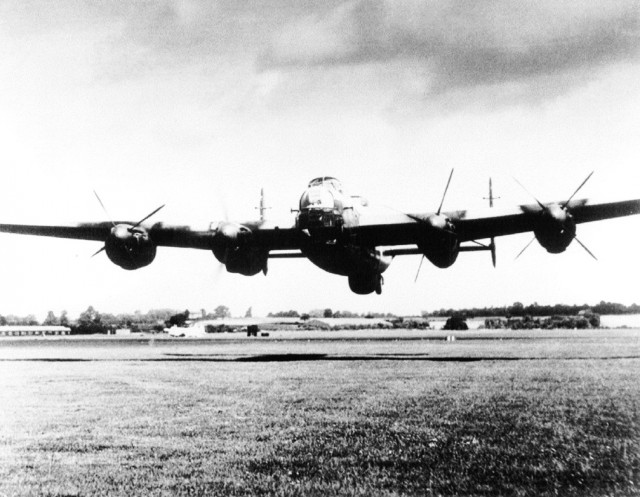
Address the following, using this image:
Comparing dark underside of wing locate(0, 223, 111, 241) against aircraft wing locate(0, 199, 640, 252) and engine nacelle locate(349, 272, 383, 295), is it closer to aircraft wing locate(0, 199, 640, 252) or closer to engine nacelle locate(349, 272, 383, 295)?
aircraft wing locate(0, 199, 640, 252)

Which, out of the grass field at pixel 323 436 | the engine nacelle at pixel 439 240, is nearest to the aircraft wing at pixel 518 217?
the engine nacelle at pixel 439 240

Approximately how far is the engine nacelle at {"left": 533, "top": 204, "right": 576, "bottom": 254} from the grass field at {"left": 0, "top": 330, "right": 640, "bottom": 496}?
5.71 metres

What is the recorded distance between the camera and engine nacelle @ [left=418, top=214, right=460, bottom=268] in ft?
75.8

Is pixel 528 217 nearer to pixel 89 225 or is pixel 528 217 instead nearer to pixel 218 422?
pixel 218 422

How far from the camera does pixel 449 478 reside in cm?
741

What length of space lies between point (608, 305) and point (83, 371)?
138312 millimetres

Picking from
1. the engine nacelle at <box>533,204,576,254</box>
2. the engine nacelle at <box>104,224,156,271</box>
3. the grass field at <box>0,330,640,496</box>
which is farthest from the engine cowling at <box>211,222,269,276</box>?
the engine nacelle at <box>533,204,576,254</box>

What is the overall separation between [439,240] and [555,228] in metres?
4.07

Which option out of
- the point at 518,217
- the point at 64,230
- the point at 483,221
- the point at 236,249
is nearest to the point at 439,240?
the point at 483,221

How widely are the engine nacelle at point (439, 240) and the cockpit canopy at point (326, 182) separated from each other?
14.7 feet

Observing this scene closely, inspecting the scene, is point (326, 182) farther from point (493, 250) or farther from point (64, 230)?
point (64, 230)

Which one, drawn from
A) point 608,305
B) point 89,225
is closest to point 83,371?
point 89,225

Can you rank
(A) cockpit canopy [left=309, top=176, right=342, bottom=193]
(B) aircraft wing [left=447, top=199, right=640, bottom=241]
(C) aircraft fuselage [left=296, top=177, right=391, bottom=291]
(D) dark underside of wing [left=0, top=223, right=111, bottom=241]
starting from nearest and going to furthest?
(B) aircraft wing [left=447, top=199, right=640, bottom=241] → (C) aircraft fuselage [left=296, top=177, right=391, bottom=291] → (A) cockpit canopy [left=309, top=176, right=342, bottom=193] → (D) dark underside of wing [left=0, top=223, right=111, bottom=241]

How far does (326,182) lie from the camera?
2572 centimetres
